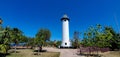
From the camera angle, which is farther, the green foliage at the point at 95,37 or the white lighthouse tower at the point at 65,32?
the white lighthouse tower at the point at 65,32

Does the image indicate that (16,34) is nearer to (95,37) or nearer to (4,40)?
(4,40)

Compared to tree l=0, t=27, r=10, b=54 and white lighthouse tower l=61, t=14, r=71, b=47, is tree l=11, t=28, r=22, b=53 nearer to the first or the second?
tree l=0, t=27, r=10, b=54

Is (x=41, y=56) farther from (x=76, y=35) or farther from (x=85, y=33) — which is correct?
(x=76, y=35)

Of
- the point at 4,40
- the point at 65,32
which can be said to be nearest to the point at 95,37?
the point at 4,40

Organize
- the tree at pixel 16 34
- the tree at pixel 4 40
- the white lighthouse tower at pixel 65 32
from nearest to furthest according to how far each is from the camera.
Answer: the tree at pixel 4 40 → the tree at pixel 16 34 → the white lighthouse tower at pixel 65 32

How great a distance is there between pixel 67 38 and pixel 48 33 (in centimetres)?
841

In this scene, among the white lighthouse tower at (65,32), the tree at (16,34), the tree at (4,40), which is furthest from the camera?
the white lighthouse tower at (65,32)

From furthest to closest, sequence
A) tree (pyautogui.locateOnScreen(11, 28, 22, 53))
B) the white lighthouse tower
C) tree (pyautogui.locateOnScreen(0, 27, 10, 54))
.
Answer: the white lighthouse tower → tree (pyautogui.locateOnScreen(11, 28, 22, 53)) → tree (pyautogui.locateOnScreen(0, 27, 10, 54))

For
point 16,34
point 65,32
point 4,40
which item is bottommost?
point 4,40

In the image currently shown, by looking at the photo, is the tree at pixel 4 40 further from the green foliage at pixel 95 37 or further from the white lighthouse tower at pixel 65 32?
the white lighthouse tower at pixel 65 32

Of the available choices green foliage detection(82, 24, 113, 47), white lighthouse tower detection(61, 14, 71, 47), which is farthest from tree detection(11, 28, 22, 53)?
white lighthouse tower detection(61, 14, 71, 47)

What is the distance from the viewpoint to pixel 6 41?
119ft

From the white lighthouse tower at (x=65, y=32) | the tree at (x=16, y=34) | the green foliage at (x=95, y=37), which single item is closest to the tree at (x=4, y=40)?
the tree at (x=16, y=34)

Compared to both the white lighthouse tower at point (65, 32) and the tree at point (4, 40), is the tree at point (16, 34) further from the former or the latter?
the white lighthouse tower at point (65, 32)
